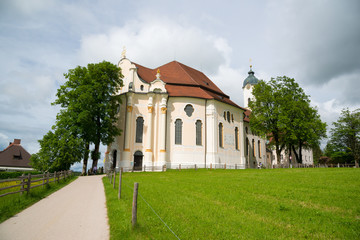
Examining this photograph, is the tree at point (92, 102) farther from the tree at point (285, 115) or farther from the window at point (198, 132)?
the tree at point (285, 115)

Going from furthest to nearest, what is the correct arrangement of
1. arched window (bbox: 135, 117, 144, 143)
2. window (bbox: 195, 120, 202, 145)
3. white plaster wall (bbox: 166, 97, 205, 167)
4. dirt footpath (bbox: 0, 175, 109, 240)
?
window (bbox: 195, 120, 202, 145) → arched window (bbox: 135, 117, 144, 143) → white plaster wall (bbox: 166, 97, 205, 167) → dirt footpath (bbox: 0, 175, 109, 240)

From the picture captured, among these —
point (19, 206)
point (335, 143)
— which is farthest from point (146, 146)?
point (335, 143)

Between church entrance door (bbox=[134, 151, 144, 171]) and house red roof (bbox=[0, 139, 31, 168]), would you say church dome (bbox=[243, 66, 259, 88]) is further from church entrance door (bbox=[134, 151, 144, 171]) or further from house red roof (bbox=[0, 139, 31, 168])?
house red roof (bbox=[0, 139, 31, 168])

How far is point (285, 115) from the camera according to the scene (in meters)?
32.2

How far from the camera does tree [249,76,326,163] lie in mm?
31831

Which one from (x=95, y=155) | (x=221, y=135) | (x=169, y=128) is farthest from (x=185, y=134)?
(x=95, y=155)

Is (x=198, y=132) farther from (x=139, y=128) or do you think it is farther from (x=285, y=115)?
(x=285, y=115)

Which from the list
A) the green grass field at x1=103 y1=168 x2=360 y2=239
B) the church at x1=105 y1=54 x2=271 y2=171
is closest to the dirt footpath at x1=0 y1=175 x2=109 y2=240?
the green grass field at x1=103 y1=168 x2=360 y2=239

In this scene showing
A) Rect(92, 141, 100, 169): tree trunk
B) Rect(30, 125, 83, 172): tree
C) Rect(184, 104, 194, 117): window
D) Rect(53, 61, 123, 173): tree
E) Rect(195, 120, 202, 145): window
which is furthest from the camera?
Rect(184, 104, 194, 117): window

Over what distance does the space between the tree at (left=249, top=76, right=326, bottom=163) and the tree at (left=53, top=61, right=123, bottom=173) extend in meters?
21.0

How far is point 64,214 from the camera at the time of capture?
7945 mm

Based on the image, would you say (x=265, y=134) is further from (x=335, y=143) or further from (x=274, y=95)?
(x=335, y=143)

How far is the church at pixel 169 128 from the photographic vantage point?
31.9m

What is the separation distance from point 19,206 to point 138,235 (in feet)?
21.1
